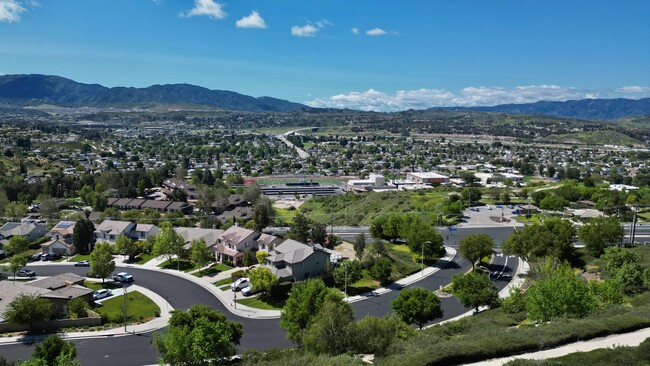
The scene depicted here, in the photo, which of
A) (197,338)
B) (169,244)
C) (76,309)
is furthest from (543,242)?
(76,309)

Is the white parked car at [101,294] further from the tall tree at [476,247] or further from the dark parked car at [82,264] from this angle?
the tall tree at [476,247]

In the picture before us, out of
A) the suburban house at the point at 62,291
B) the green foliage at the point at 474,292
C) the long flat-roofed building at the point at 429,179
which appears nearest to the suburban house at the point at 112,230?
the suburban house at the point at 62,291

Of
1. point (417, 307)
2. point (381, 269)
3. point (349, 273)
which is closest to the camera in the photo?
point (417, 307)

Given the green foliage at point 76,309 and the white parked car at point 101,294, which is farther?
the white parked car at point 101,294

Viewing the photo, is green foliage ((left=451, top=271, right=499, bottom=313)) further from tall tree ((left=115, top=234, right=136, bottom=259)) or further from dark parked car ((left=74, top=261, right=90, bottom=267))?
dark parked car ((left=74, top=261, right=90, bottom=267))

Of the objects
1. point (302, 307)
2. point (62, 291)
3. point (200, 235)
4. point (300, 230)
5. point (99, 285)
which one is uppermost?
point (302, 307)

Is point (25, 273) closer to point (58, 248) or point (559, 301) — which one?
point (58, 248)
